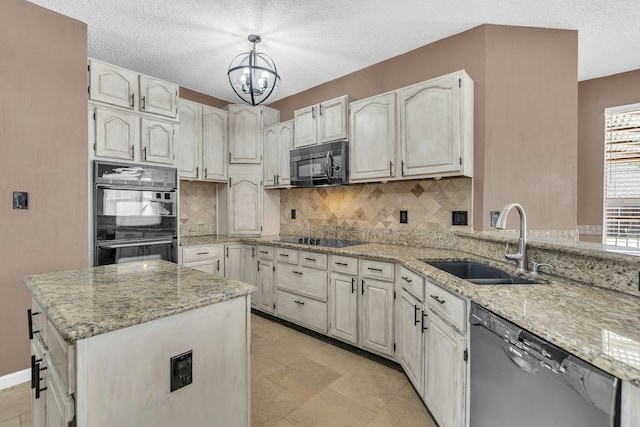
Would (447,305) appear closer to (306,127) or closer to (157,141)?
(306,127)

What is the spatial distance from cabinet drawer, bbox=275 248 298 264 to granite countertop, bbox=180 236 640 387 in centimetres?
153

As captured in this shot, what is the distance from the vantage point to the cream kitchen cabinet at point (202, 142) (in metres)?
3.50

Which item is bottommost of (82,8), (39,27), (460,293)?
(460,293)

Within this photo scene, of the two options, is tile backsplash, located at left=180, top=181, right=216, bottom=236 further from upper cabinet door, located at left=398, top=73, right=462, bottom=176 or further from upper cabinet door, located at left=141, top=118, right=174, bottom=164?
upper cabinet door, located at left=398, top=73, right=462, bottom=176

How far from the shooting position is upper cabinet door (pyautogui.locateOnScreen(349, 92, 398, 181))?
2695 millimetres

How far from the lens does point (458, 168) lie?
233 cm

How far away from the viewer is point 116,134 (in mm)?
2736

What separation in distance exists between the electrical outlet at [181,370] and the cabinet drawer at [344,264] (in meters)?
1.67

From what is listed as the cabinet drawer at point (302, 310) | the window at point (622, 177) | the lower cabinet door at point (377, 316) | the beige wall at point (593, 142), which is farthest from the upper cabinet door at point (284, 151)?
the window at point (622, 177)

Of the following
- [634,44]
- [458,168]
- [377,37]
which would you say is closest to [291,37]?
[377,37]

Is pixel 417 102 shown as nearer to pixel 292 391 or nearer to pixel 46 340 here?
pixel 292 391

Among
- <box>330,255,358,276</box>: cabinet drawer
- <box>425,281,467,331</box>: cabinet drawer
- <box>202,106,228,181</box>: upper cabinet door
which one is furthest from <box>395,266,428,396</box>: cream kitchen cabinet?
<box>202,106,228,181</box>: upper cabinet door

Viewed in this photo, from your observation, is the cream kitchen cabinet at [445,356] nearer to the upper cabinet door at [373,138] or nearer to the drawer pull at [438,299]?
the drawer pull at [438,299]

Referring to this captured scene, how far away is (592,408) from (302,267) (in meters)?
2.38
